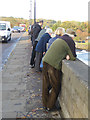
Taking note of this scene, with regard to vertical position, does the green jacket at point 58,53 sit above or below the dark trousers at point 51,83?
above

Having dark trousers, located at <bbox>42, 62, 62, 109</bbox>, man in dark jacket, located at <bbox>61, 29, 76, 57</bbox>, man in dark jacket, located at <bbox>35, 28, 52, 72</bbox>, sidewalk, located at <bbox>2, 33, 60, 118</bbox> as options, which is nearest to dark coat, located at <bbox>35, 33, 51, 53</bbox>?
man in dark jacket, located at <bbox>35, 28, 52, 72</bbox>

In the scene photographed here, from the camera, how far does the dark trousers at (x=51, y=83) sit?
4.66m

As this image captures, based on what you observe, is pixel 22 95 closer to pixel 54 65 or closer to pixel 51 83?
pixel 51 83

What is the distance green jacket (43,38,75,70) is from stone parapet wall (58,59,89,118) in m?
0.19

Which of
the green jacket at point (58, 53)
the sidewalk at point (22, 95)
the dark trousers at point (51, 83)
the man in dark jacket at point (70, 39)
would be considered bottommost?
the sidewalk at point (22, 95)

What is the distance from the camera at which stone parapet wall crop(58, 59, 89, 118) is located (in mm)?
2988

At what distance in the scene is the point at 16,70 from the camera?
970 cm

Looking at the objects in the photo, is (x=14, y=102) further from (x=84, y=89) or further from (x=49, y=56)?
(x=84, y=89)

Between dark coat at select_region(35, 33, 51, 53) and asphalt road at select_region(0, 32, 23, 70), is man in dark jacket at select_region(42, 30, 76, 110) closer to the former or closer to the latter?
dark coat at select_region(35, 33, 51, 53)

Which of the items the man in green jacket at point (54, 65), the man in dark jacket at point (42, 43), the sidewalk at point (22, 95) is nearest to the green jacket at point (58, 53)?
the man in green jacket at point (54, 65)

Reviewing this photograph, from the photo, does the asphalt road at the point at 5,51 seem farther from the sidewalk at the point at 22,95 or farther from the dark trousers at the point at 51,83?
the dark trousers at the point at 51,83

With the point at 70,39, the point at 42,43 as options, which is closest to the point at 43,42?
the point at 42,43

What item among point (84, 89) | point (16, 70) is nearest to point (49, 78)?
point (84, 89)

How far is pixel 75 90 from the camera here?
3.46m
